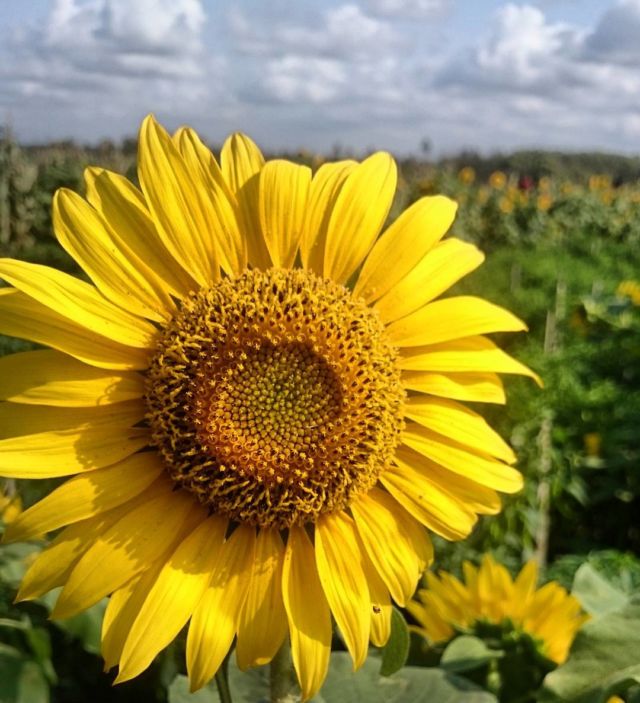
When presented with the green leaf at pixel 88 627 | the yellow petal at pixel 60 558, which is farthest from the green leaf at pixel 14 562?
the yellow petal at pixel 60 558

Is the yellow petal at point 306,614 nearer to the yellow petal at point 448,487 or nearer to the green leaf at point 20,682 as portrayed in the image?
the yellow petal at point 448,487

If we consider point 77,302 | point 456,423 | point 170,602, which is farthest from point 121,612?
point 456,423

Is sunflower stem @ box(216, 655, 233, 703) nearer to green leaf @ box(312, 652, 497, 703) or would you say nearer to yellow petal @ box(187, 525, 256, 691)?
yellow petal @ box(187, 525, 256, 691)

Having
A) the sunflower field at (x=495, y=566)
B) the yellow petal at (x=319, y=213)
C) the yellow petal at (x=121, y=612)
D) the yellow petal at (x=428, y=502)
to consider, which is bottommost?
the sunflower field at (x=495, y=566)

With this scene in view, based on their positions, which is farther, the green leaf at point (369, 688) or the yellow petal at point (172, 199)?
the green leaf at point (369, 688)

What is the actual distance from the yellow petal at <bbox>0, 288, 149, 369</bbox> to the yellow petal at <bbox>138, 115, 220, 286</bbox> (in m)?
0.17

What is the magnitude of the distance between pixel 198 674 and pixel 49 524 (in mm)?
264

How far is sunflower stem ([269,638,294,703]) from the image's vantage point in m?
1.16

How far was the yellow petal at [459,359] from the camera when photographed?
129cm

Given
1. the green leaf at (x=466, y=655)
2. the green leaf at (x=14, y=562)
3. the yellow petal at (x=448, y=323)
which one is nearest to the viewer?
the yellow petal at (x=448, y=323)

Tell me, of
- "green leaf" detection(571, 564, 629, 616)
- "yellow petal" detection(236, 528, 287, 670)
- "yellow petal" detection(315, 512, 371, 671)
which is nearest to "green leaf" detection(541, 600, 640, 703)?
"green leaf" detection(571, 564, 629, 616)

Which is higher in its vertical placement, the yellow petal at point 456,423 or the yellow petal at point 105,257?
the yellow petal at point 105,257

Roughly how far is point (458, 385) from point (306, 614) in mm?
406

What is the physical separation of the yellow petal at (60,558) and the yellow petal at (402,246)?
511 millimetres
